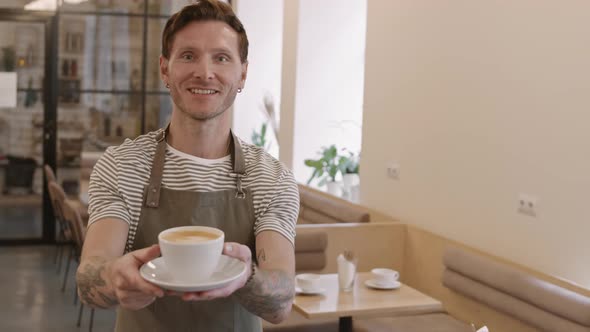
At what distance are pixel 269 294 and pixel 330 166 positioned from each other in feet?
18.2

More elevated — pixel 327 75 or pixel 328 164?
pixel 327 75

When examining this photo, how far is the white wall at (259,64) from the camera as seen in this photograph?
8992mm

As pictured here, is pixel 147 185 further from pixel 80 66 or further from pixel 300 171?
pixel 80 66

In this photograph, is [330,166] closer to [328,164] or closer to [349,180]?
[328,164]

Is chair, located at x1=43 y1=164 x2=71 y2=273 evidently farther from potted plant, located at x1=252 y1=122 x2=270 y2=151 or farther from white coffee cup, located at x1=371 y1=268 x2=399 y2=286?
white coffee cup, located at x1=371 y1=268 x2=399 y2=286

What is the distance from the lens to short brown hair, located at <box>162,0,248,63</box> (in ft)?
5.43

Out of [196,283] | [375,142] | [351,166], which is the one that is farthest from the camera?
[351,166]

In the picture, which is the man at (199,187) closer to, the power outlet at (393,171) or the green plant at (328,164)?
the power outlet at (393,171)

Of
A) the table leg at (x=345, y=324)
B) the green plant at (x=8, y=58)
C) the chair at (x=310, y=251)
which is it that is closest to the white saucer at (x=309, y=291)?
the table leg at (x=345, y=324)

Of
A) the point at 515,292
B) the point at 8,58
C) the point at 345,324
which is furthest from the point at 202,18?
the point at 8,58

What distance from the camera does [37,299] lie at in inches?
251

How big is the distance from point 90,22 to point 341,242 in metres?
4.78

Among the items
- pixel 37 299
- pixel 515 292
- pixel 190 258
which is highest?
pixel 190 258

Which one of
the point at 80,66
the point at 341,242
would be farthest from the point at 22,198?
the point at 341,242
